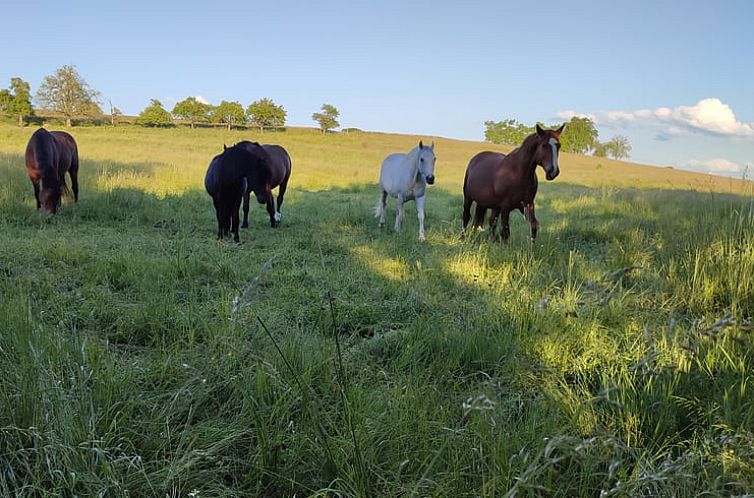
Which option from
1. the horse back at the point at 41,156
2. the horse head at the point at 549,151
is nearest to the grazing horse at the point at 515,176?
the horse head at the point at 549,151

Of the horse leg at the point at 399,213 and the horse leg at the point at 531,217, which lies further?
the horse leg at the point at 399,213

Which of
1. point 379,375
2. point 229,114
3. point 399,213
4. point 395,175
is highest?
point 229,114

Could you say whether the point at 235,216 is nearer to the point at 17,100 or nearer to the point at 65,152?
the point at 65,152

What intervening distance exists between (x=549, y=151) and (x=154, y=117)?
59598 mm

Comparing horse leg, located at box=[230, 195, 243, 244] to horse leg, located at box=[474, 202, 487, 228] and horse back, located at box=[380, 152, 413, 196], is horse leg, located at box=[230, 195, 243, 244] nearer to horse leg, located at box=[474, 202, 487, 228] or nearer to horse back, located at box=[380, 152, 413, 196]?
horse back, located at box=[380, 152, 413, 196]

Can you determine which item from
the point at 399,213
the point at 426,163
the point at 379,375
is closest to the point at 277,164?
the point at 399,213

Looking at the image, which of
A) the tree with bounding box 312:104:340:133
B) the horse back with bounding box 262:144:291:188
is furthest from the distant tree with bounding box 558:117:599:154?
the horse back with bounding box 262:144:291:188

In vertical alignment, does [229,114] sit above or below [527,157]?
above

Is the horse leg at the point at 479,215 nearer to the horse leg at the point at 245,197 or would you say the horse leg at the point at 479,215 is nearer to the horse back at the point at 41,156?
the horse leg at the point at 245,197

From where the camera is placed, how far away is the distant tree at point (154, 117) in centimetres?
5566

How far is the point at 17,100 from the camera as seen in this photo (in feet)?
159

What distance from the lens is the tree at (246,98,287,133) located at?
203 ft

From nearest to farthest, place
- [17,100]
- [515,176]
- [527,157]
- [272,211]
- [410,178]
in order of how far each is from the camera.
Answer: [527,157] < [515,176] < [410,178] < [272,211] < [17,100]

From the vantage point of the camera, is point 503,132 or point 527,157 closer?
point 527,157
